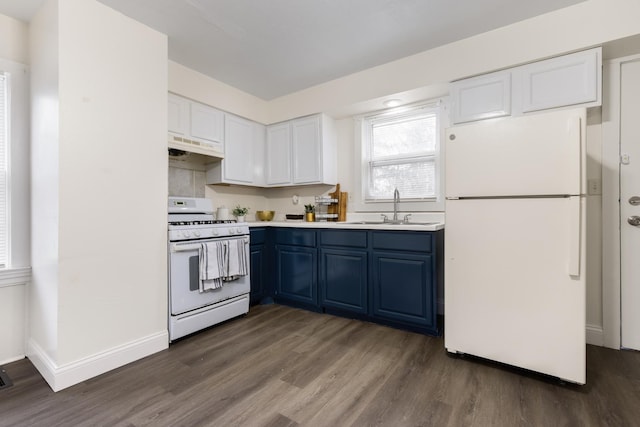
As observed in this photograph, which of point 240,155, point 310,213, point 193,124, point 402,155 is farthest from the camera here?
point 310,213

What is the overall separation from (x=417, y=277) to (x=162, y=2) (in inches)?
106

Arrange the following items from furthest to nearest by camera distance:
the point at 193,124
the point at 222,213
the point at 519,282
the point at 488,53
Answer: the point at 222,213
the point at 193,124
the point at 488,53
the point at 519,282

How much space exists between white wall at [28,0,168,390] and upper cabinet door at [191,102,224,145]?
27.8 inches

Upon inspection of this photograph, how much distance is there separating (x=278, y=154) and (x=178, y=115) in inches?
48.3

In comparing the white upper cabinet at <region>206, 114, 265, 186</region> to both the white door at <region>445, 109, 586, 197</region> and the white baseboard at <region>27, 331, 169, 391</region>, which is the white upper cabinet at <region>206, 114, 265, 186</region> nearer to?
the white baseboard at <region>27, 331, 169, 391</region>

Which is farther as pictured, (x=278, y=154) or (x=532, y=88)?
(x=278, y=154)

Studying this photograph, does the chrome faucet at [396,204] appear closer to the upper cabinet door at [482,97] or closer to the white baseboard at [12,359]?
the upper cabinet door at [482,97]

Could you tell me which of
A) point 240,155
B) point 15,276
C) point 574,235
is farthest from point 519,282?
point 15,276

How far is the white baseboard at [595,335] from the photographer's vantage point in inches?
88.8

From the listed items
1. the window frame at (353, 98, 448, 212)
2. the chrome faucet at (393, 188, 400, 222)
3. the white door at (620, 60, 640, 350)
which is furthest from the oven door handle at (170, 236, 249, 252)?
the white door at (620, 60, 640, 350)

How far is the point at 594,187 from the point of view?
2.28 m

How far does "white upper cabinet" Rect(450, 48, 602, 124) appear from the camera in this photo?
2037mm

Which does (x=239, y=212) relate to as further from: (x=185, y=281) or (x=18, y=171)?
(x=18, y=171)

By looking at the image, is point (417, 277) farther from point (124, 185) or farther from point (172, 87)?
point (172, 87)
